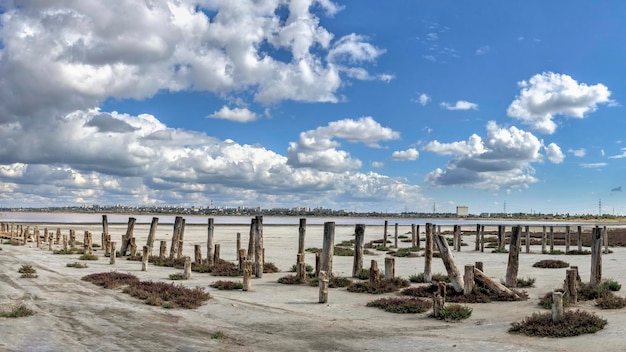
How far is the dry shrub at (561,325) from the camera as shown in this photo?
40.6 ft

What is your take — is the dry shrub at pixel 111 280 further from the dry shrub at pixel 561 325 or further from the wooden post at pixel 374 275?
the dry shrub at pixel 561 325

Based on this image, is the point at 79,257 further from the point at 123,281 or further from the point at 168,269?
the point at 123,281

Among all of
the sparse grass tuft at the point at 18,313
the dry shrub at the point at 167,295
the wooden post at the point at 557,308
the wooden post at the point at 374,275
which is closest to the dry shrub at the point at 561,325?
the wooden post at the point at 557,308

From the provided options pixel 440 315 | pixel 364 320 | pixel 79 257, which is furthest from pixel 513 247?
pixel 79 257

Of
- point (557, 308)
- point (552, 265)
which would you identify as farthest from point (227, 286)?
point (552, 265)

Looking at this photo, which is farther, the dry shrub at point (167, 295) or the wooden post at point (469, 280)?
the wooden post at point (469, 280)

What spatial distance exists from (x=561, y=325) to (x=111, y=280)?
16.9m

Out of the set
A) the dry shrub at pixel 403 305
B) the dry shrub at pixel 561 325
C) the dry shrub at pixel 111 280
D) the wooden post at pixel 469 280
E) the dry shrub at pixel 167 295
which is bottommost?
the dry shrub at pixel 111 280

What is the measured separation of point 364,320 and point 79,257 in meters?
24.6

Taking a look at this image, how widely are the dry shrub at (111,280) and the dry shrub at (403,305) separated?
10.0 meters

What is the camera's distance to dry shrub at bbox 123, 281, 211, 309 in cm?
1675

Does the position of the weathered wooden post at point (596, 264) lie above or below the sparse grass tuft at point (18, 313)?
above

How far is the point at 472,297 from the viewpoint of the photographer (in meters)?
17.3

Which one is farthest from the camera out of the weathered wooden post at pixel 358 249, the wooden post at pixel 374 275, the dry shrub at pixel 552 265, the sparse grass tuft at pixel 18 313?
A: the dry shrub at pixel 552 265
